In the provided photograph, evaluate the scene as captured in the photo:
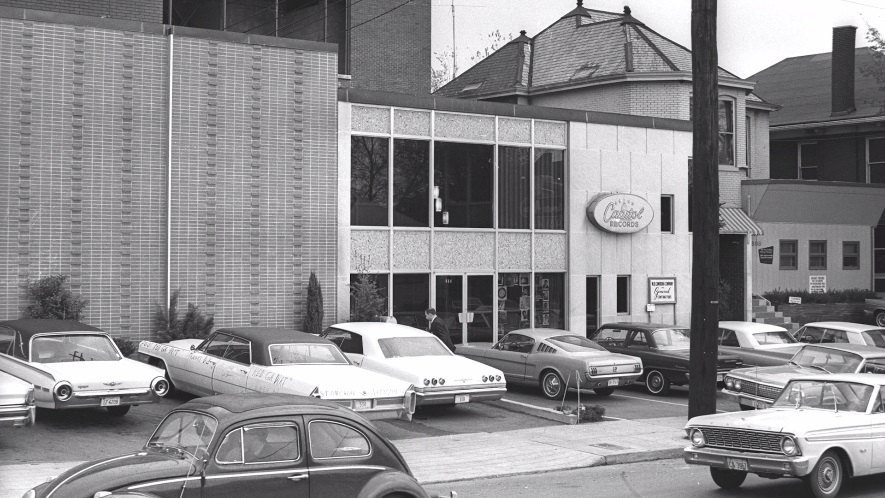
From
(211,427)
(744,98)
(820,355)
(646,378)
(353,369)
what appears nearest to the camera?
(211,427)

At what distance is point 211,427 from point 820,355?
44.8 feet

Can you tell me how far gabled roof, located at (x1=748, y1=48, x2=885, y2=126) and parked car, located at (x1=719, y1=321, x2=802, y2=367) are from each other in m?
21.6

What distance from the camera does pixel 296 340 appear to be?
1509 centimetres

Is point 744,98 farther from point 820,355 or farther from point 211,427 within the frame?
point 211,427

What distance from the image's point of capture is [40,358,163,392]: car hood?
13.6 metres

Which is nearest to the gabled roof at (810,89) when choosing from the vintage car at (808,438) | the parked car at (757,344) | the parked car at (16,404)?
the parked car at (757,344)

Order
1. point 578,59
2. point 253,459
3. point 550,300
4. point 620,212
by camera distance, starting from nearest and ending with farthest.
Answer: point 253,459
point 550,300
point 620,212
point 578,59

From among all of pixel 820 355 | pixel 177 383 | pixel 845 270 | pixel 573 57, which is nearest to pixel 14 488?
pixel 177 383

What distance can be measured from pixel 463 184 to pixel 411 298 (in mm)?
3150

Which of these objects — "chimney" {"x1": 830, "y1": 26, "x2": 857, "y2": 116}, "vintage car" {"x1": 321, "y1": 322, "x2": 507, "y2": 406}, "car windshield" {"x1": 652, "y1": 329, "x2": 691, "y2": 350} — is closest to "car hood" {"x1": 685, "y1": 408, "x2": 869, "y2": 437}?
"vintage car" {"x1": 321, "y1": 322, "x2": 507, "y2": 406}

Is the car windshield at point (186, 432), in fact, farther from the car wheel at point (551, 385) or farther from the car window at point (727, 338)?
the car window at point (727, 338)

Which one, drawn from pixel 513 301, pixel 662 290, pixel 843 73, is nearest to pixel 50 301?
pixel 513 301

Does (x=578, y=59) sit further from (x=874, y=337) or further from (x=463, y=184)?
(x=874, y=337)

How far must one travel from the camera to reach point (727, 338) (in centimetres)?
2245
